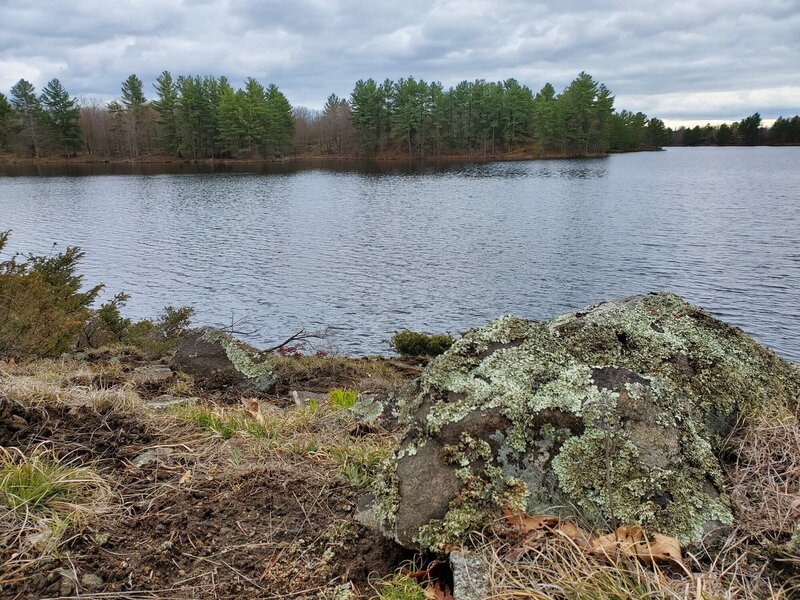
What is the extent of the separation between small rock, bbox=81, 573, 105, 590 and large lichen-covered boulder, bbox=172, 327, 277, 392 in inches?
163

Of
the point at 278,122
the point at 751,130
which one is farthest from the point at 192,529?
the point at 751,130

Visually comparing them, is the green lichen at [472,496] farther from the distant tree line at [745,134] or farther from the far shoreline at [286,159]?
the distant tree line at [745,134]

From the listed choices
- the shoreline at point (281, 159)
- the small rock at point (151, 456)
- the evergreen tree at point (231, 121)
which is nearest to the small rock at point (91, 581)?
Result: the small rock at point (151, 456)

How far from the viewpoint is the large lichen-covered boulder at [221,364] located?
21.0 feet

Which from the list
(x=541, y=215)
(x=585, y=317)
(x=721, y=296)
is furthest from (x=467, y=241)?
(x=585, y=317)

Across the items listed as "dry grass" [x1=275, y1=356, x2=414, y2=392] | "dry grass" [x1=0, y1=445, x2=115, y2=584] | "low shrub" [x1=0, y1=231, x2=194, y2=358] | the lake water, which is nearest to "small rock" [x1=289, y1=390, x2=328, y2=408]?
"dry grass" [x1=275, y1=356, x2=414, y2=392]

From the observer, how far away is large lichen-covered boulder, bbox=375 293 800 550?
2.24 m

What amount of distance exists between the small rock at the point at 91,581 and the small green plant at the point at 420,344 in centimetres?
1144

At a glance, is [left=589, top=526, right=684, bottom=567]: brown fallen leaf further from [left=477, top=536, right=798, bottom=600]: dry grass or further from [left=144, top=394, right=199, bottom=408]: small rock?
[left=144, top=394, right=199, bottom=408]: small rock

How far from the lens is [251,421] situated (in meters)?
3.80

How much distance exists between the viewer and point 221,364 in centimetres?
661

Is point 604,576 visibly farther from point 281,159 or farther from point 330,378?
point 281,159

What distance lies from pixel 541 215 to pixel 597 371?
36634mm

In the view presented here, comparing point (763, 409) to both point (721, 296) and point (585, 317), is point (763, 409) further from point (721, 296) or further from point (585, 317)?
point (721, 296)
